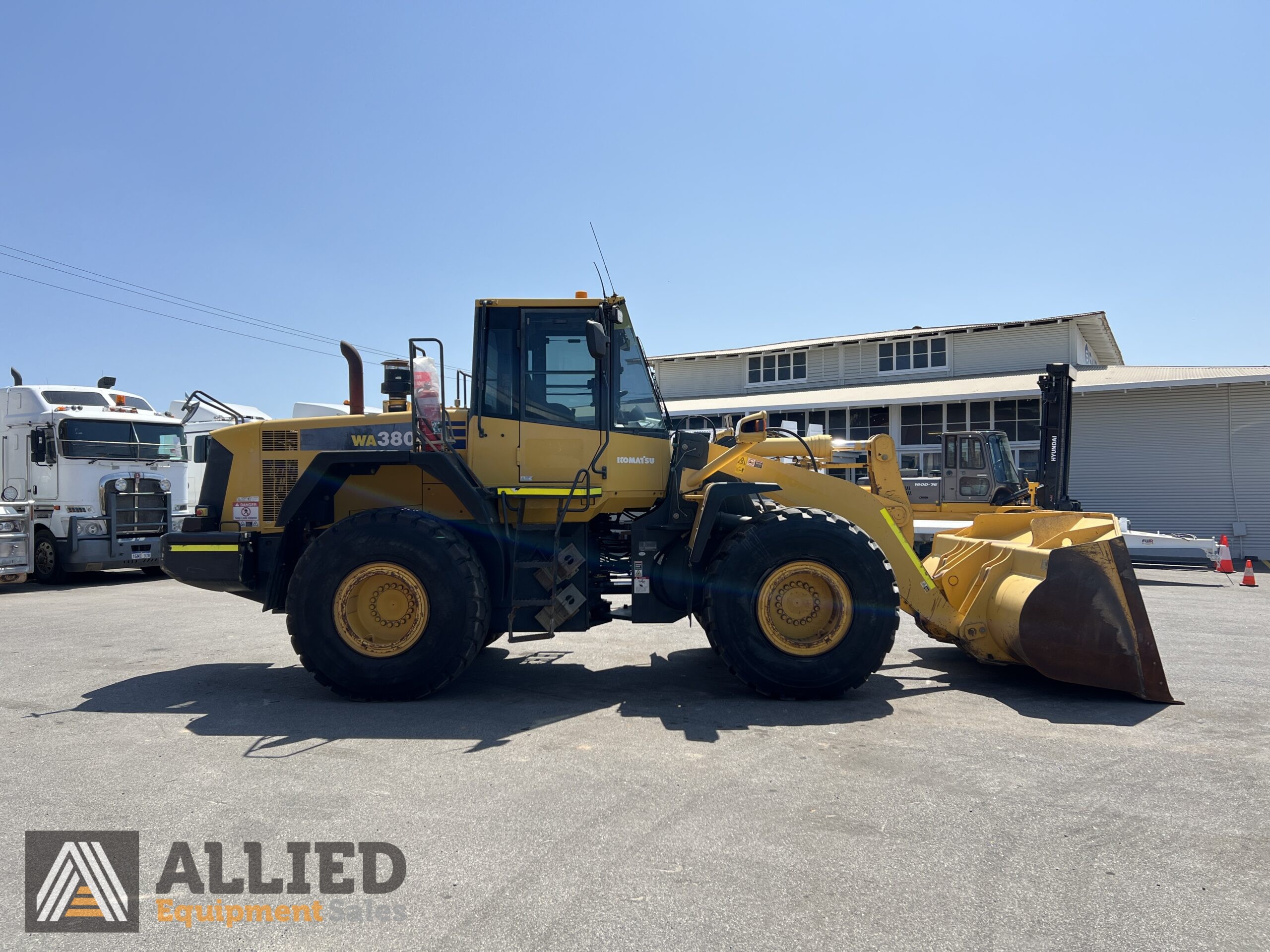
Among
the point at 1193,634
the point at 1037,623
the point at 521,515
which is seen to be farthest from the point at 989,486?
the point at 521,515

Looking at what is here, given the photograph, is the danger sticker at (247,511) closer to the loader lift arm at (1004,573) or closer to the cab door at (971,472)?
the loader lift arm at (1004,573)

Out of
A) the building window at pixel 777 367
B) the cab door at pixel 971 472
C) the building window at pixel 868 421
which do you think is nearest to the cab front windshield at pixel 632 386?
the cab door at pixel 971 472

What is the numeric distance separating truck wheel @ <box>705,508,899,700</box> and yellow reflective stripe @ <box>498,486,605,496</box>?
1162mm

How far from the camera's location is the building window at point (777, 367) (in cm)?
3070

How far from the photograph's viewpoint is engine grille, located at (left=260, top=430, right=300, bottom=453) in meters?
7.16

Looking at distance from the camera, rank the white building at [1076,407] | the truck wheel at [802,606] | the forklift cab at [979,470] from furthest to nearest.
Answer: the white building at [1076,407]
the forklift cab at [979,470]
the truck wheel at [802,606]

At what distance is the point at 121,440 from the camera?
53.8 feet

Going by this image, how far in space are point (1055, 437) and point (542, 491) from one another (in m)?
14.4

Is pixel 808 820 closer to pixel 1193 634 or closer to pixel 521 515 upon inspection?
pixel 521 515

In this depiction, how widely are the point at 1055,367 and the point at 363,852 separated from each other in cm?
1696

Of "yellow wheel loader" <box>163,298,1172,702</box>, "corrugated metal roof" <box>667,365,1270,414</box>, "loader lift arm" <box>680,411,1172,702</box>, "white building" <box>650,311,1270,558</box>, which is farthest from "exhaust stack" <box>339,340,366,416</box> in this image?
"corrugated metal roof" <box>667,365,1270,414</box>

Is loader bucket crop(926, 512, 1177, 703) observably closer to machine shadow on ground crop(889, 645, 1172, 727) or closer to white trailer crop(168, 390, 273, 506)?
machine shadow on ground crop(889, 645, 1172, 727)

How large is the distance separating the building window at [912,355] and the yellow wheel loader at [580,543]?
71.8 feet

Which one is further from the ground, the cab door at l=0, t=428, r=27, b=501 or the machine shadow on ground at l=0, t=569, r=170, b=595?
the cab door at l=0, t=428, r=27, b=501
